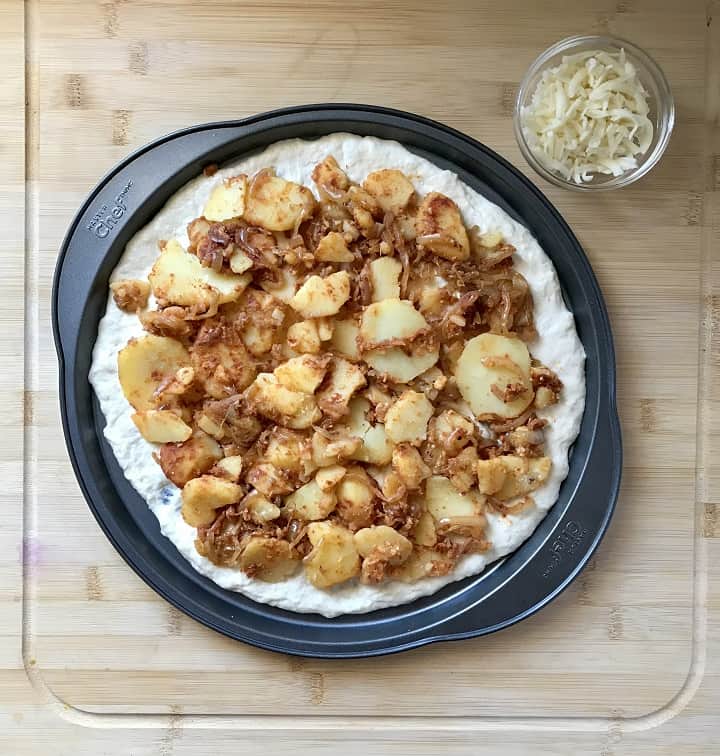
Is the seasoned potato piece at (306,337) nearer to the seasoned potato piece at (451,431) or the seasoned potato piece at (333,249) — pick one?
the seasoned potato piece at (333,249)

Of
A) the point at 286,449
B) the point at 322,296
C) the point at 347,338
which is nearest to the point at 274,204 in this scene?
the point at 322,296

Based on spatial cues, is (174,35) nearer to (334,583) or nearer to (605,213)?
(605,213)

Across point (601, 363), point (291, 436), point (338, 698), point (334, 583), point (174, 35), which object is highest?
point (174, 35)

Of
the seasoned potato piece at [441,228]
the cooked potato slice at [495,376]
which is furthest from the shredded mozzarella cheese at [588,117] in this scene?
the cooked potato slice at [495,376]

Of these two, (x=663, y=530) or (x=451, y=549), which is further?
(x=663, y=530)

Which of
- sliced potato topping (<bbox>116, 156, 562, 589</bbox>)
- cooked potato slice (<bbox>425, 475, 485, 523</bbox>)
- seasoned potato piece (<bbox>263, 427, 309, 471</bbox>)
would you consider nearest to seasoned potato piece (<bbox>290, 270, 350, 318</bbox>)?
sliced potato topping (<bbox>116, 156, 562, 589</bbox>)

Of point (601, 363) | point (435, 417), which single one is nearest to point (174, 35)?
point (435, 417)

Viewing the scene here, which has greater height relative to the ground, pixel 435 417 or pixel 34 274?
pixel 34 274
